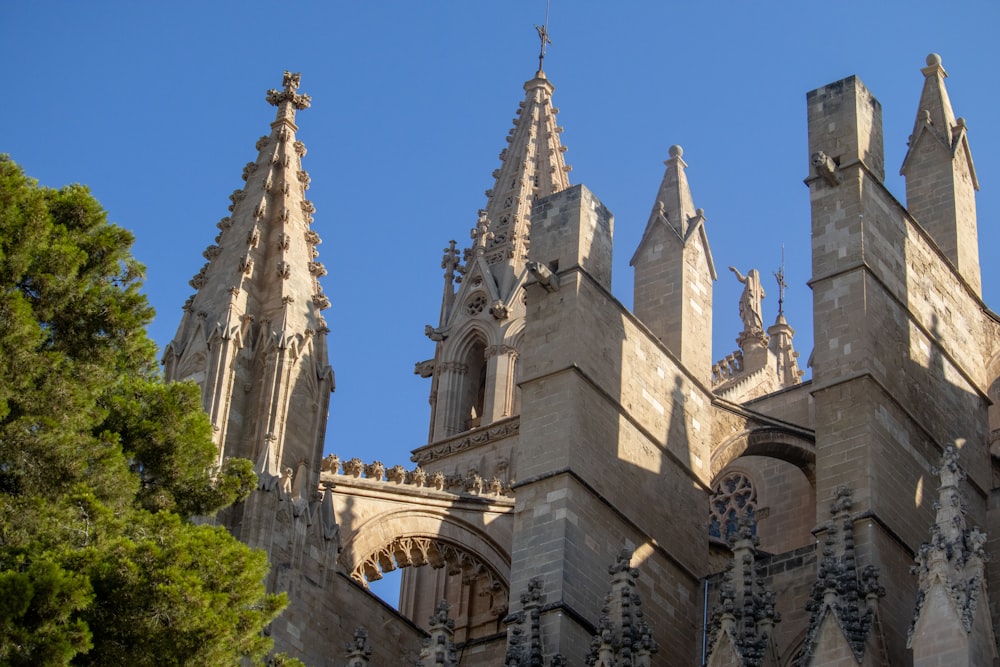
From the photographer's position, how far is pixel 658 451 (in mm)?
21250

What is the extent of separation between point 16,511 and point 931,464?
9329 mm

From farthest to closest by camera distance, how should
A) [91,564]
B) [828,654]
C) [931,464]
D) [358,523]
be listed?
[358,523], [931,464], [828,654], [91,564]

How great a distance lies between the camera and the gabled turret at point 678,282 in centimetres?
2250

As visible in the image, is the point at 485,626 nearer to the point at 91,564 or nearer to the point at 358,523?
the point at 358,523

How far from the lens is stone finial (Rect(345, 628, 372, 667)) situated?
18.5m

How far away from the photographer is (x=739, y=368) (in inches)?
1321

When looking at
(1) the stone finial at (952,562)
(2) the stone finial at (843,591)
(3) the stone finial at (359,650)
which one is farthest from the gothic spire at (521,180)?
(1) the stone finial at (952,562)

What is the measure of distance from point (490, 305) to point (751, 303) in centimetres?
577

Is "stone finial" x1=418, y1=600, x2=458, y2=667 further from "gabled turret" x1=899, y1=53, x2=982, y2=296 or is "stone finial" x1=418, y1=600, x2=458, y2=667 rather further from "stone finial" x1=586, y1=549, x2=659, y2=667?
"gabled turret" x1=899, y1=53, x2=982, y2=296

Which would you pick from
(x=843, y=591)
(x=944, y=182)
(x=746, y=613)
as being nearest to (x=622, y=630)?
(x=746, y=613)

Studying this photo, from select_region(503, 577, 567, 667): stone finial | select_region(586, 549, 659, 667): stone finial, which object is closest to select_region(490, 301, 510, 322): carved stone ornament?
select_region(503, 577, 567, 667): stone finial

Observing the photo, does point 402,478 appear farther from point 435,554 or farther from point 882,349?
point 882,349

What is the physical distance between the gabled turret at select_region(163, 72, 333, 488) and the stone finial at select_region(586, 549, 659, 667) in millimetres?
3513

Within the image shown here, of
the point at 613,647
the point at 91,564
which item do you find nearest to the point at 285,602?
the point at 91,564
